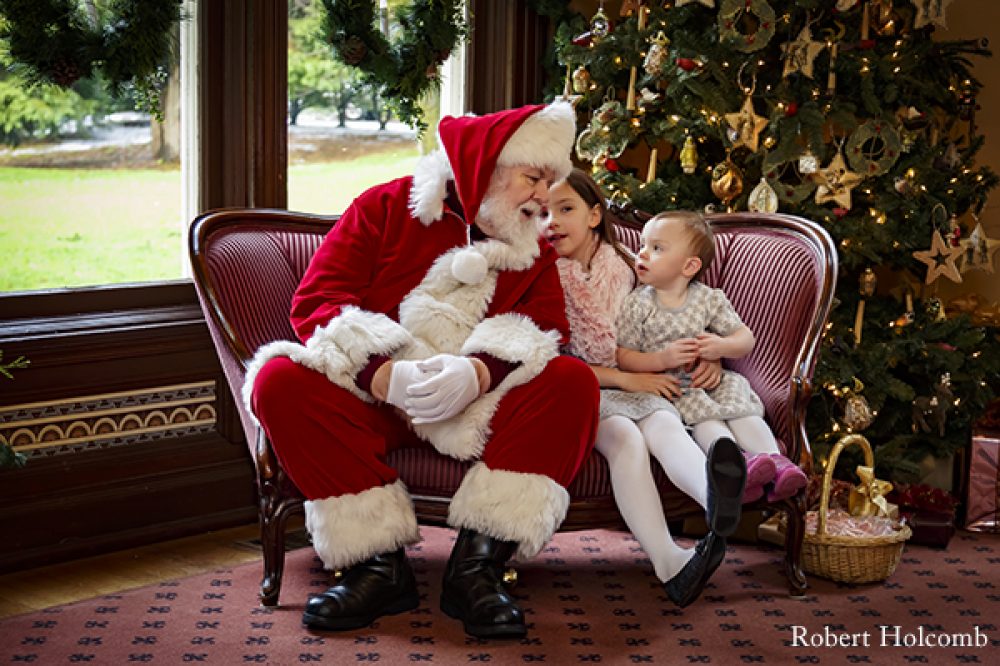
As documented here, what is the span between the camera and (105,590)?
10.7 ft

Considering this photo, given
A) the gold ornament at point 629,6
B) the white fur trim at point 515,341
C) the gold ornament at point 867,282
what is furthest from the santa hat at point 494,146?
the gold ornament at point 867,282

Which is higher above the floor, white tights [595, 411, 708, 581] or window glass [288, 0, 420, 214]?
window glass [288, 0, 420, 214]

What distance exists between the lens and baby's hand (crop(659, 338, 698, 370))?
335 centimetres

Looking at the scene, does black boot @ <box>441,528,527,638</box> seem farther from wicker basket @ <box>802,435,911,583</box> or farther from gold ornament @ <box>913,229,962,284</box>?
gold ornament @ <box>913,229,962,284</box>

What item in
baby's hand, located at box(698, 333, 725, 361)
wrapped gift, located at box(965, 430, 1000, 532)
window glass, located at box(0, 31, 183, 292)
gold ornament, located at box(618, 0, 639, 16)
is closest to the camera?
baby's hand, located at box(698, 333, 725, 361)

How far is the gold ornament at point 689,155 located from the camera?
415 cm

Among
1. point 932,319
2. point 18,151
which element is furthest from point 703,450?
point 18,151

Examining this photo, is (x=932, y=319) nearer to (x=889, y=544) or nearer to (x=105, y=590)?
(x=889, y=544)

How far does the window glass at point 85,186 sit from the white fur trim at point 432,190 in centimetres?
101

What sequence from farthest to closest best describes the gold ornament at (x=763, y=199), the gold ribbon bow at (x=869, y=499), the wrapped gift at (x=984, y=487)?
the wrapped gift at (x=984, y=487)
the gold ornament at (x=763, y=199)
the gold ribbon bow at (x=869, y=499)

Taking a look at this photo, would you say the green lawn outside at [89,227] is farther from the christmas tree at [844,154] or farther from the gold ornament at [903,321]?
the gold ornament at [903,321]

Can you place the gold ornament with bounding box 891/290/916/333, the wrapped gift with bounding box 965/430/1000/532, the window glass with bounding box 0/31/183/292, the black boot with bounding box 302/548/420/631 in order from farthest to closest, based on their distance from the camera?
the gold ornament with bounding box 891/290/916/333
the wrapped gift with bounding box 965/430/1000/532
the window glass with bounding box 0/31/183/292
the black boot with bounding box 302/548/420/631

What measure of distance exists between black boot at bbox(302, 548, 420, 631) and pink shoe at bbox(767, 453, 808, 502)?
0.94 metres

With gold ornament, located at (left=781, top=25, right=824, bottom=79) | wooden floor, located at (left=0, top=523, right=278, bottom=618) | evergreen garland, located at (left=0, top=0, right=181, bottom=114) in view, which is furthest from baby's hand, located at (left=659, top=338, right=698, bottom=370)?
evergreen garland, located at (left=0, top=0, right=181, bottom=114)
